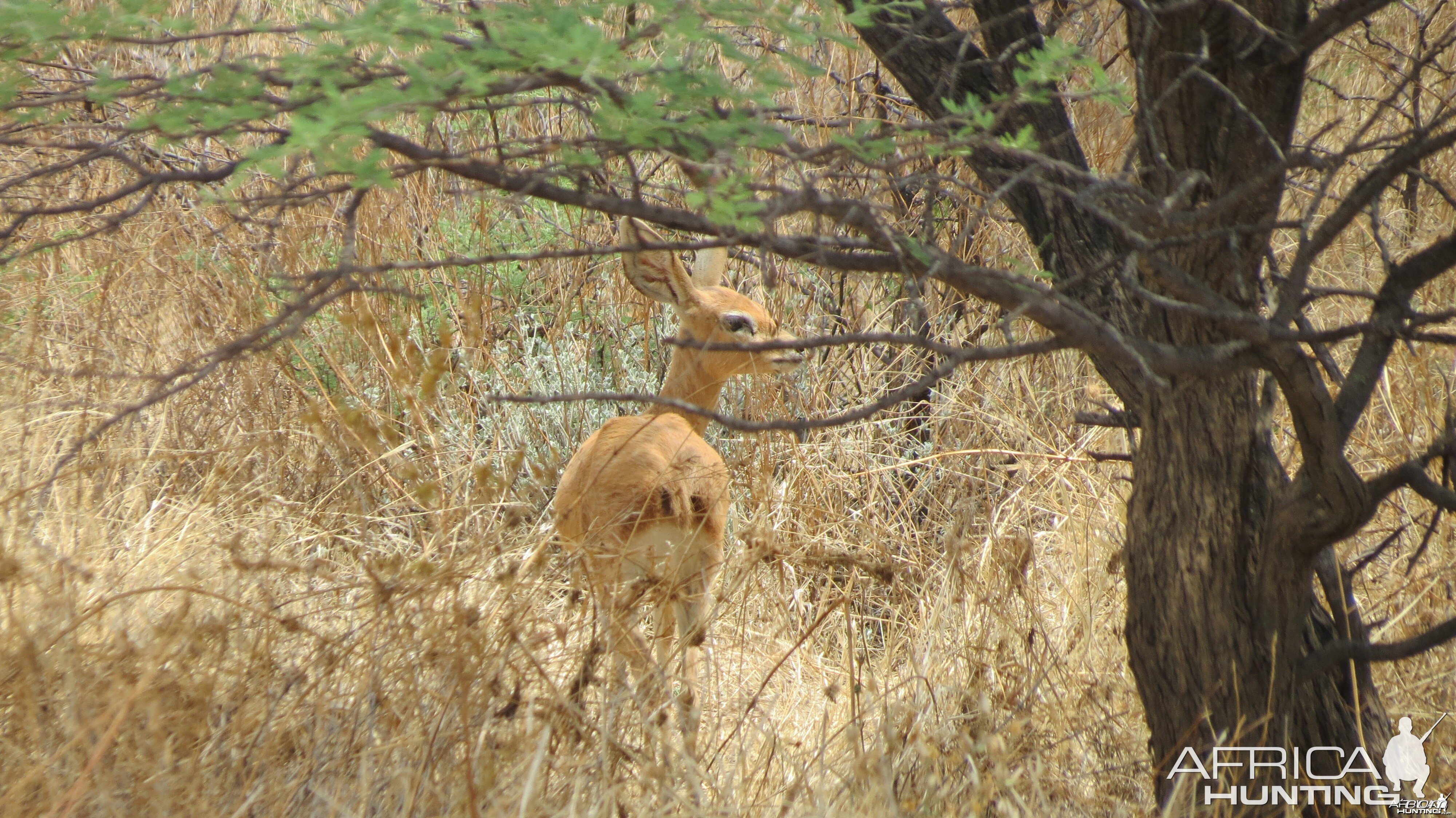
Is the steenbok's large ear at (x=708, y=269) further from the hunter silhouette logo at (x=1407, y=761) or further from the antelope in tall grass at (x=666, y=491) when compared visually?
the hunter silhouette logo at (x=1407, y=761)

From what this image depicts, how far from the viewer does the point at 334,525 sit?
4.62 metres

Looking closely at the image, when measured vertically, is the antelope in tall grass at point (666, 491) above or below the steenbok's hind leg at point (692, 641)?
above

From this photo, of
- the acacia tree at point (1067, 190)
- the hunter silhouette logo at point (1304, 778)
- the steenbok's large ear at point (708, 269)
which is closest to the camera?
the acacia tree at point (1067, 190)

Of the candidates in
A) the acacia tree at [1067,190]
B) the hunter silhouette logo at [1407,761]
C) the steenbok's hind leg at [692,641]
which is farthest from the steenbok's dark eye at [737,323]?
the hunter silhouette logo at [1407,761]

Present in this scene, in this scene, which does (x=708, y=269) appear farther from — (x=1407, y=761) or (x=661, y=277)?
(x=1407, y=761)

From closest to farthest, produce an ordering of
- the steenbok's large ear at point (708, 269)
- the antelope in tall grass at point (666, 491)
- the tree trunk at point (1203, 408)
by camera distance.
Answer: the tree trunk at point (1203, 408) < the antelope in tall grass at point (666, 491) < the steenbok's large ear at point (708, 269)

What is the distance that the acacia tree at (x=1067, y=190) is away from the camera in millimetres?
1602

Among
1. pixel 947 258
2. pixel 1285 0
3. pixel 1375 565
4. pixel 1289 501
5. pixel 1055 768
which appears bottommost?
pixel 1055 768

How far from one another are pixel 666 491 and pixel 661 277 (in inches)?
32.0

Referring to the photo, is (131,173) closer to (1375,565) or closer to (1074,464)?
(1074,464)

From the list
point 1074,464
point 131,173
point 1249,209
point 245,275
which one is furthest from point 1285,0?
point 131,173

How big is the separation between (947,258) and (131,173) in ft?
16.1

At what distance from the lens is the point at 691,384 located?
377 centimetres

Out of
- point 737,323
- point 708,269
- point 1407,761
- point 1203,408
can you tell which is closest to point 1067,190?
point 1203,408
